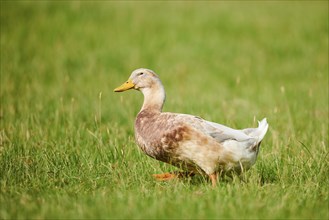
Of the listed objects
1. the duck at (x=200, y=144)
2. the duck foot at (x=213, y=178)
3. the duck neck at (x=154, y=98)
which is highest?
the duck neck at (x=154, y=98)

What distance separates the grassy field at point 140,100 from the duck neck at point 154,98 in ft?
1.49

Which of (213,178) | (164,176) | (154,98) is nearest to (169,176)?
(164,176)

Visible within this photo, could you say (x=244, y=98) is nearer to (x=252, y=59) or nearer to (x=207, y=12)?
(x=252, y=59)

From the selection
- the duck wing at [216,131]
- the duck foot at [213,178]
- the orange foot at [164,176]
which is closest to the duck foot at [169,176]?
the orange foot at [164,176]

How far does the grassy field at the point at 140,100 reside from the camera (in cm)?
376

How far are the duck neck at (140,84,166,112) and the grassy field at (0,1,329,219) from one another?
17.9 inches

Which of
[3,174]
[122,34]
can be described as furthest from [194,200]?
[122,34]

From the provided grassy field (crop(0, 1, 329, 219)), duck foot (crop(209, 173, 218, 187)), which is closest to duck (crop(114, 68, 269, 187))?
duck foot (crop(209, 173, 218, 187))

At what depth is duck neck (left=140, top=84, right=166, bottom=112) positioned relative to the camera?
4.54 metres

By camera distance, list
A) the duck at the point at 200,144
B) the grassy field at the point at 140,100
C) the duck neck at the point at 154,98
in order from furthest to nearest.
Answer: the duck neck at the point at 154,98 → the duck at the point at 200,144 → the grassy field at the point at 140,100

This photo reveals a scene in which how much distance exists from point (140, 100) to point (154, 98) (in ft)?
10.2

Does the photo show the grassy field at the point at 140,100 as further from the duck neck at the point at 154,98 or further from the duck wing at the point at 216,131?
the duck neck at the point at 154,98

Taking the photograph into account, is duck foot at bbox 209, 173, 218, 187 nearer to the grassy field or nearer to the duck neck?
the grassy field

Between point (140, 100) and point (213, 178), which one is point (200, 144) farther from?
point (140, 100)
